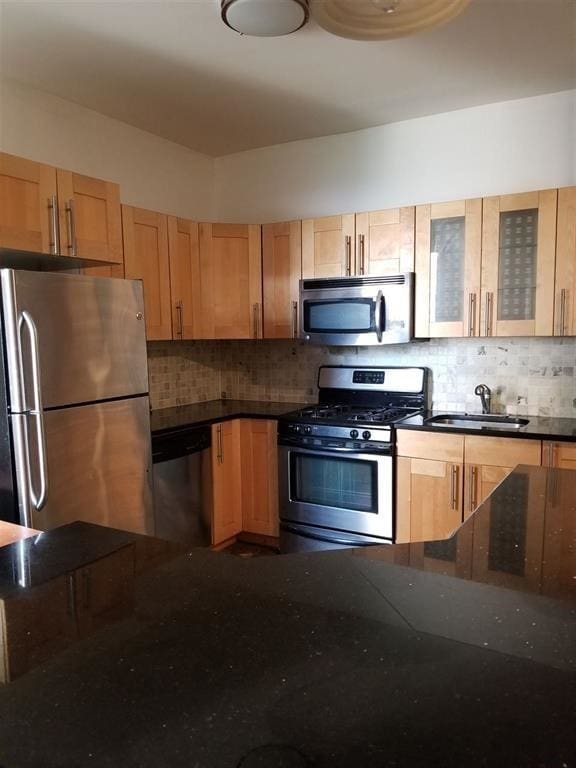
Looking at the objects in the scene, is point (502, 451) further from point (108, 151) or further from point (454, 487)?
point (108, 151)

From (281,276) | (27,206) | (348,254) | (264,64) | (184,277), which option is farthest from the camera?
(281,276)

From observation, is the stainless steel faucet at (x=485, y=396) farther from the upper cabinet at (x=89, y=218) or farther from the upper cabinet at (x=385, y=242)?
the upper cabinet at (x=89, y=218)

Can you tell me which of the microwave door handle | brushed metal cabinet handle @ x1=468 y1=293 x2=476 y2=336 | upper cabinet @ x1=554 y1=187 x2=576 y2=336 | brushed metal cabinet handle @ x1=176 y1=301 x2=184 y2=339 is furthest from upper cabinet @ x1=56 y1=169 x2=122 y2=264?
upper cabinet @ x1=554 y1=187 x2=576 y2=336

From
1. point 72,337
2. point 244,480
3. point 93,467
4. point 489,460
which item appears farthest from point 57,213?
point 489,460

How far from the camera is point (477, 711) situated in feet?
2.01

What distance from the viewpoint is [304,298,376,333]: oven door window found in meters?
3.21

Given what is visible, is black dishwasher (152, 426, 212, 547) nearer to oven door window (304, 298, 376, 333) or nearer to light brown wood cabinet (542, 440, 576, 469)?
oven door window (304, 298, 376, 333)

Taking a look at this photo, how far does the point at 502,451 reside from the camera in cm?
268

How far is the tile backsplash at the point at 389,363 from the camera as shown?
3074 millimetres

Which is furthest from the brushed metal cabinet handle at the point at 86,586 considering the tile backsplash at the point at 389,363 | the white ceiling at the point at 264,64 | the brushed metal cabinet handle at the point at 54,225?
the tile backsplash at the point at 389,363

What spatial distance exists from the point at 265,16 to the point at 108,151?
1.56 meters

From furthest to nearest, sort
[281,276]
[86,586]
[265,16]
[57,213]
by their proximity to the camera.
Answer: [281,276], [57,213], [265,16], [86,586]

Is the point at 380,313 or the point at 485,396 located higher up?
the point at 380,313

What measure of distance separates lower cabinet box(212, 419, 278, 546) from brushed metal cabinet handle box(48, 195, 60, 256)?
1.38 m
